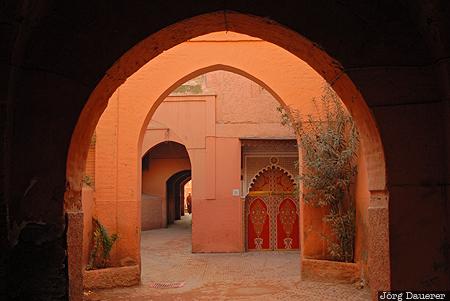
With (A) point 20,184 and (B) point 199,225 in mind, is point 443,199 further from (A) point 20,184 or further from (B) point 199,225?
(B) point 199,225

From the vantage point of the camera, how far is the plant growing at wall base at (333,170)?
7.55 metres

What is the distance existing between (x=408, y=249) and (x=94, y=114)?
2106 millimetres

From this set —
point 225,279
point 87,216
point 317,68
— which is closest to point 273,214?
point 225,279

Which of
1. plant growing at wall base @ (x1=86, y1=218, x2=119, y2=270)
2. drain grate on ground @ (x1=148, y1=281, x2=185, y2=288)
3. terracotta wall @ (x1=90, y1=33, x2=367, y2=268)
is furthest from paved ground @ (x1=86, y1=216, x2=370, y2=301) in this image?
terracotta wall @ (x1=90, y1=33, x2=367, y2=268)

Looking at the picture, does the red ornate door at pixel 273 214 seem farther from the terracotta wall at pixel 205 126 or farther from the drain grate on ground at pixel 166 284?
the drain grate on ground at pixel 166 284

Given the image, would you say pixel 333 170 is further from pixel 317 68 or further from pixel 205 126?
pixel 205 126

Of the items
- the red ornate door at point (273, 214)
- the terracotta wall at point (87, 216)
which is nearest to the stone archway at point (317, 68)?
the terracotta wall at point (87, 216)

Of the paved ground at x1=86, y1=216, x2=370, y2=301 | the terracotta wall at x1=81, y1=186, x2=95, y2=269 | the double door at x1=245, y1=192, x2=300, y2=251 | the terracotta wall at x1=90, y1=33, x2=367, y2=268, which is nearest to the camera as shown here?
the paved ground at x1=86, y1=216, x2=370, y2=301

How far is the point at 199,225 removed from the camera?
A: 1271cm

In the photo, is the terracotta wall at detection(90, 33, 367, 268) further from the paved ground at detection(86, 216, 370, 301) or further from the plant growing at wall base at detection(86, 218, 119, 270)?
the paved ground at detection(86, 216, 370, 301)

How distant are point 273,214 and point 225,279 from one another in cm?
458

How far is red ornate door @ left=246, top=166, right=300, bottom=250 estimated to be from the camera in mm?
12812

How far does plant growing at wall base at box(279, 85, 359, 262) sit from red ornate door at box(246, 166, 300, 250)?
4.97 meters

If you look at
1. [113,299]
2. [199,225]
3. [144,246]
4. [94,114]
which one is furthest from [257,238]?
[94,114]
